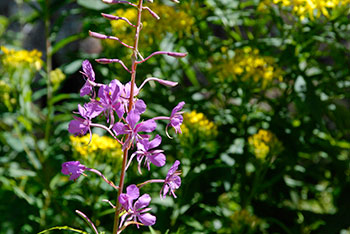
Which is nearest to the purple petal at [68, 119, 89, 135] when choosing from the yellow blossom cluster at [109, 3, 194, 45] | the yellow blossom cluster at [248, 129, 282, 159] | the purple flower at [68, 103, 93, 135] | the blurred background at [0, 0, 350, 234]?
the purple flower at [68, 103, 93, 135]

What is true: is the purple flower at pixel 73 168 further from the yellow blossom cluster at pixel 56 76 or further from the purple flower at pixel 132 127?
the yellow blossom cluster at pixel 56 76

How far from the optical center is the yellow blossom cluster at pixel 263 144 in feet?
7.19

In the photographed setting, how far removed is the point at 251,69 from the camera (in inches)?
94.2

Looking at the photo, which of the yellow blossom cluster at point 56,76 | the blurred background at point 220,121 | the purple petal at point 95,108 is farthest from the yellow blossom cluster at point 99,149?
the purple petal at point 95,108

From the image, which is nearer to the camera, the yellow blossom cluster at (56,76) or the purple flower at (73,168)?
the purple flower at (73,168)

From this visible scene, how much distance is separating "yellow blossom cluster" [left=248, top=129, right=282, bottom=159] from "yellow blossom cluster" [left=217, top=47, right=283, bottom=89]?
1.07 feet

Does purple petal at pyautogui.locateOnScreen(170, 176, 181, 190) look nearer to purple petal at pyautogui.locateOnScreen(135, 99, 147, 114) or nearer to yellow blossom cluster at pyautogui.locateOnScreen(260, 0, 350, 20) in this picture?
purple petal at pyautogui.locateOnScreen(135, 99, 147, 114)

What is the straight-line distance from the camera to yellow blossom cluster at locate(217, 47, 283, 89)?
2379 millimetres

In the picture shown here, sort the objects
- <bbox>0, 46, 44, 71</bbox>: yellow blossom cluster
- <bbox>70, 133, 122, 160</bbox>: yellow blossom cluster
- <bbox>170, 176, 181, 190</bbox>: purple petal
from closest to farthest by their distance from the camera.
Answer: <bbox>170, 176, 181, 190</bbox>: purple petal < <bbox>70, 133, 122, 160</bbox>: yellow blossom cluster < <bbox>0, 46, 44, 71</bbox>: yellow blossom cluster

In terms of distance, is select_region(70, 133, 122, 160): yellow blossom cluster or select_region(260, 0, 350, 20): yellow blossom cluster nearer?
select_region(70, 133, 122, 160): yellow blossom cluster

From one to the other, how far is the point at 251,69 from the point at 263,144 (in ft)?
1.49

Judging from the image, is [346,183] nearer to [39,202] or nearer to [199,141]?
[199,141]

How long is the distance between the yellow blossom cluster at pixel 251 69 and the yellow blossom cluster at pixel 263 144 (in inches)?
12.9

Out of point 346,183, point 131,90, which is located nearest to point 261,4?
point 346,183
